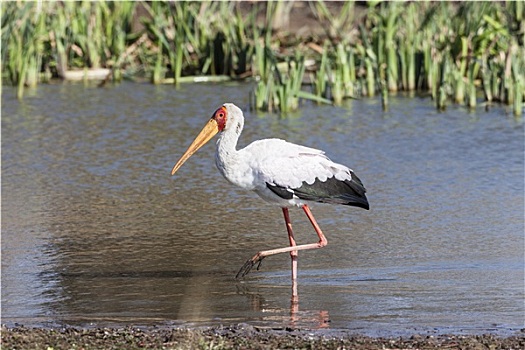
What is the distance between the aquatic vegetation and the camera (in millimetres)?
12945

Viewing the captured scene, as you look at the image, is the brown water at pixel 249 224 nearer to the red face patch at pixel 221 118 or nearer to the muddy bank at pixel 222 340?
the muddy bank at pixel 222 340

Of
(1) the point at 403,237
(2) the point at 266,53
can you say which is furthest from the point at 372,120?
(1) the point at 403,237

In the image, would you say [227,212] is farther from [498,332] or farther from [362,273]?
[498,332]

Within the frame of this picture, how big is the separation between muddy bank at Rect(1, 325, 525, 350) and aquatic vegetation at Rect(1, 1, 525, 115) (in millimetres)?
7056

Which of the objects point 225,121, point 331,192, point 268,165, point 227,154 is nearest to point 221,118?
point 225,121

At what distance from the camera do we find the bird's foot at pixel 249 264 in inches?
263

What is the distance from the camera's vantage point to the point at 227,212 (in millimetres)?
8648

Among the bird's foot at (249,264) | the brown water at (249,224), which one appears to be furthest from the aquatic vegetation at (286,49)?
the bird's foot at (249,264)

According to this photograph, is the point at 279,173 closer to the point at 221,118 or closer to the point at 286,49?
the point at 221,118

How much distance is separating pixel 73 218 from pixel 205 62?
22.2 feet

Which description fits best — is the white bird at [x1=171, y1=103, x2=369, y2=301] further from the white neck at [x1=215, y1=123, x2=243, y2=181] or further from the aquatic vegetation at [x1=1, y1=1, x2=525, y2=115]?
the aquatic vegetation at [x1=1, y1=1, x2=525, y2=115]

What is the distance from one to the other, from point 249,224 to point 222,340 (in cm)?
304

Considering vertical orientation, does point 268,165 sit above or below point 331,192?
above

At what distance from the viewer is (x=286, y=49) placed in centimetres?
1588
